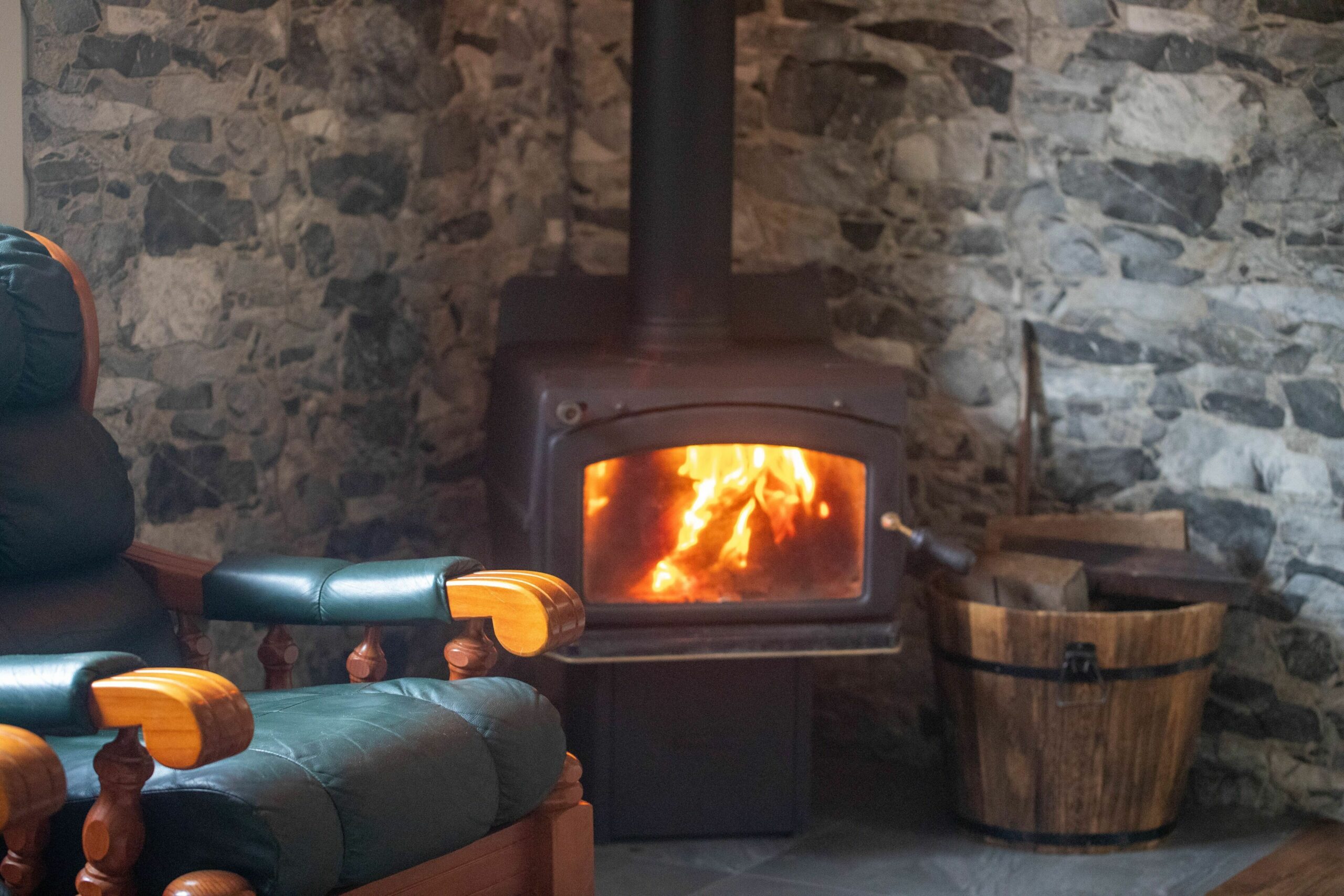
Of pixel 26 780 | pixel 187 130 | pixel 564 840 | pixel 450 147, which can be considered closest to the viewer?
pixel 26 780

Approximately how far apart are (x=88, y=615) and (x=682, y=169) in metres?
1.46

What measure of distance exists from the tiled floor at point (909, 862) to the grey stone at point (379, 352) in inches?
43.4

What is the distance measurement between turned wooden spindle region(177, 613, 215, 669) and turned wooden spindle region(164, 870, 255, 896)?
2.22 ft

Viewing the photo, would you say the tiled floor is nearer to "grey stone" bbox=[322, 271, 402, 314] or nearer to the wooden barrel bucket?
the wooden barrel bucket

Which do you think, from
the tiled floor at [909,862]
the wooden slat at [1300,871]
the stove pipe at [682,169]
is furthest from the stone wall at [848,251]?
the stove pipe at [682,169]

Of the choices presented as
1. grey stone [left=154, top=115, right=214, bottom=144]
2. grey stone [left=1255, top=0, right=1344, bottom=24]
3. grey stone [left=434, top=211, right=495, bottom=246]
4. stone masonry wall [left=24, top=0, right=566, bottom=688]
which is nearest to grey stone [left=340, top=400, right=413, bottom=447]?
stone masonry wall [left=24, top=0, right=566, bottom=688]

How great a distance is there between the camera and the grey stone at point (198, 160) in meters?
2.66

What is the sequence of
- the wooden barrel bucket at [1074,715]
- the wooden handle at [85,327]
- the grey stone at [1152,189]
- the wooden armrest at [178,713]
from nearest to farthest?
the wooden armrest at [178,713], the wooden handle at [85,327], the wooden barrel bucket at [1074,715], the grey stone at [1152,189]

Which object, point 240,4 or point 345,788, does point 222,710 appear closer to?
point 345,788

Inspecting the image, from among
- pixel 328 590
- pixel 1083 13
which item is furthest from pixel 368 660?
pixel 1083 13

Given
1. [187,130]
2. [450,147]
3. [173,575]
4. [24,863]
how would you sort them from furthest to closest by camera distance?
[450,147]
[187,130]
[173,575]
[24,863]

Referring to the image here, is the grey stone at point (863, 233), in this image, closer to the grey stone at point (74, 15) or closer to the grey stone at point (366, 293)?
the grey stone at point (366, 293)

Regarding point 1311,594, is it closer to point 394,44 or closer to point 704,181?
point 704,181

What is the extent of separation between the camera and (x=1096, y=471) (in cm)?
326
